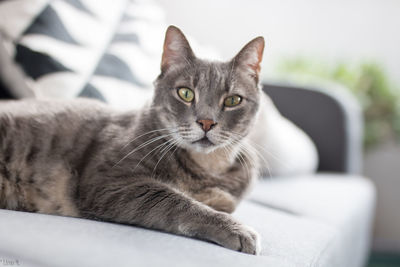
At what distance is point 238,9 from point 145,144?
2.20m

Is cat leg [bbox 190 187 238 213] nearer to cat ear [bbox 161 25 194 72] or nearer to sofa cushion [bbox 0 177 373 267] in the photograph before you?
sofa cushion [bbox 0 177 373 267]

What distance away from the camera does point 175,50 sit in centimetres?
116

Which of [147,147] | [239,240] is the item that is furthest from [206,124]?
[239,240]

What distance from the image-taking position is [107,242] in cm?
81

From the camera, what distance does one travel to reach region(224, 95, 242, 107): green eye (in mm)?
1118

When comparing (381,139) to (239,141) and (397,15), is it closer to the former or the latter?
(397,15)

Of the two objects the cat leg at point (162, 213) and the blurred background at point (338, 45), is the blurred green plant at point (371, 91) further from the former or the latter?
the cat leg at point (162, 213)

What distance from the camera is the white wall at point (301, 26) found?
2.99 meters

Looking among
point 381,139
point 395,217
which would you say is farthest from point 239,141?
point 395,217

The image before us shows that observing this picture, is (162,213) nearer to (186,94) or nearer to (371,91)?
(186,94)

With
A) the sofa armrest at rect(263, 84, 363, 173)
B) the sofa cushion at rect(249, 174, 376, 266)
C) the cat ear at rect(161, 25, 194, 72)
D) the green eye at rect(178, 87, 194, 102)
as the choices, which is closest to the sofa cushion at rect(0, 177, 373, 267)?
the sofa cushion at rect(249, 174, 376, 266)

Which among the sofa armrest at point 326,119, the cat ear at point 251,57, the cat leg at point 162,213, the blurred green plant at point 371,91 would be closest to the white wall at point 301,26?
the blurred green plant at point 371,91

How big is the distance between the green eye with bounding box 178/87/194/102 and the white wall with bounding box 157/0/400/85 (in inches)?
76.1

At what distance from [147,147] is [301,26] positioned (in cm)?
229
